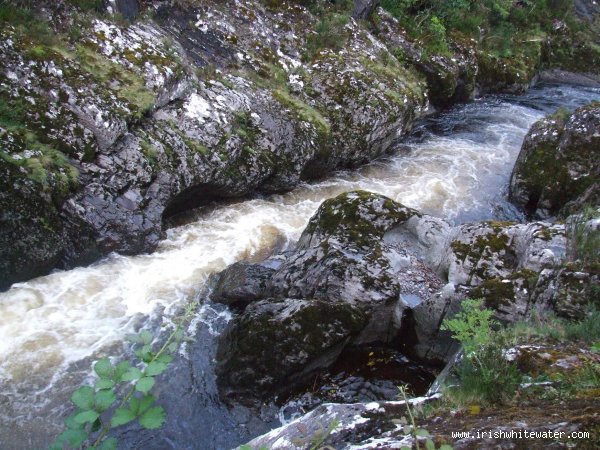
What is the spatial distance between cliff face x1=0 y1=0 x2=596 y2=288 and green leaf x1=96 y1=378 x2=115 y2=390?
5963mm

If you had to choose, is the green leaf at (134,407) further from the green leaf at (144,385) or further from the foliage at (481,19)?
the foliage at (481,19)

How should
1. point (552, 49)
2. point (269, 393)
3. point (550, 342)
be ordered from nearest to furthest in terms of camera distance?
point (550, 342) < point (269, 393) < point (552, 49)

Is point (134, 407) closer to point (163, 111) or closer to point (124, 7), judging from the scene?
point (163, 111)

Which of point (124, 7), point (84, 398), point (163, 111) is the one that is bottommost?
point (84, 398)

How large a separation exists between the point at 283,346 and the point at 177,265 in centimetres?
292

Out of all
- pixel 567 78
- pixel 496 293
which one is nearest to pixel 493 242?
pixel 496 293

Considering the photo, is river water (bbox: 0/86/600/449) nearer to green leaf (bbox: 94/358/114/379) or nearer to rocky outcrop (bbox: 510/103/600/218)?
rocky outcrop (bbox: 510/103/600/218)

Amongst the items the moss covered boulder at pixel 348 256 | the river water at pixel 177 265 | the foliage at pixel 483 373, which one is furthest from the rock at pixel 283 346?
the foliage at pixel 483 373

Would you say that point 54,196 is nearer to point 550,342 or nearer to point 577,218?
point 550,342

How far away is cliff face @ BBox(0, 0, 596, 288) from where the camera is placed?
7219 millimetres

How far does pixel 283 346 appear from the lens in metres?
5.59

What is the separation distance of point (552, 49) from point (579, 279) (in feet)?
65.1

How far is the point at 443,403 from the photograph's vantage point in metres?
3.13

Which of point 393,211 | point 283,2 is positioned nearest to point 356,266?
point 393,211
